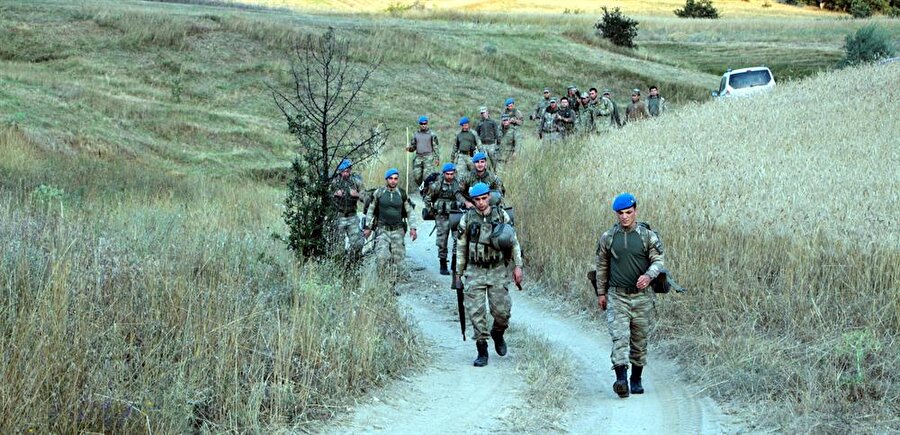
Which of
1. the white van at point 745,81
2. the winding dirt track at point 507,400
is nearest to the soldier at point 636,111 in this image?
the white van at point 745,81

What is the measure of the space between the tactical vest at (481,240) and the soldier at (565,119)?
15750 mm

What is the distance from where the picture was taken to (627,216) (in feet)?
31.8

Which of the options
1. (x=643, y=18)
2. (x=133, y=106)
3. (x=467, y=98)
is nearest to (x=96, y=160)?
(x=133, y=106)

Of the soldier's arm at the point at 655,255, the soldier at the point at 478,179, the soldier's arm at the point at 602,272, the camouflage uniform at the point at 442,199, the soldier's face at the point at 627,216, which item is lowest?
the camouflage uniform at the point at 442,199

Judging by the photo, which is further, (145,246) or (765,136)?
(765,136)

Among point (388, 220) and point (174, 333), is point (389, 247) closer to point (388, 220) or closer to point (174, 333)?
point (388, 220)

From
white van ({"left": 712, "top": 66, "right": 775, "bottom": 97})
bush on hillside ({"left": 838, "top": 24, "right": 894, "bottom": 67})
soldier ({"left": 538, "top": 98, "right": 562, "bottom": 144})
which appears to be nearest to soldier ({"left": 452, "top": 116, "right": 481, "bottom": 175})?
soldier ({"left": 538, "top": 98, "right": 562, "bottom": 144})

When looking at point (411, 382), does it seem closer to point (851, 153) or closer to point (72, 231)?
point (72, 231)

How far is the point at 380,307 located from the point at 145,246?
2333mm

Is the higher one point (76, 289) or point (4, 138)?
point (76, 289)

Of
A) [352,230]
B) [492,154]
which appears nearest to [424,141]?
[492,154]

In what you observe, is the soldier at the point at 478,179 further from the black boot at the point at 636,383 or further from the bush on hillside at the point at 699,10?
the bush on hillside at the point at 699,10

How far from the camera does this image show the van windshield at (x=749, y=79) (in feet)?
109

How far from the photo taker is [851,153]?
19453 mm
